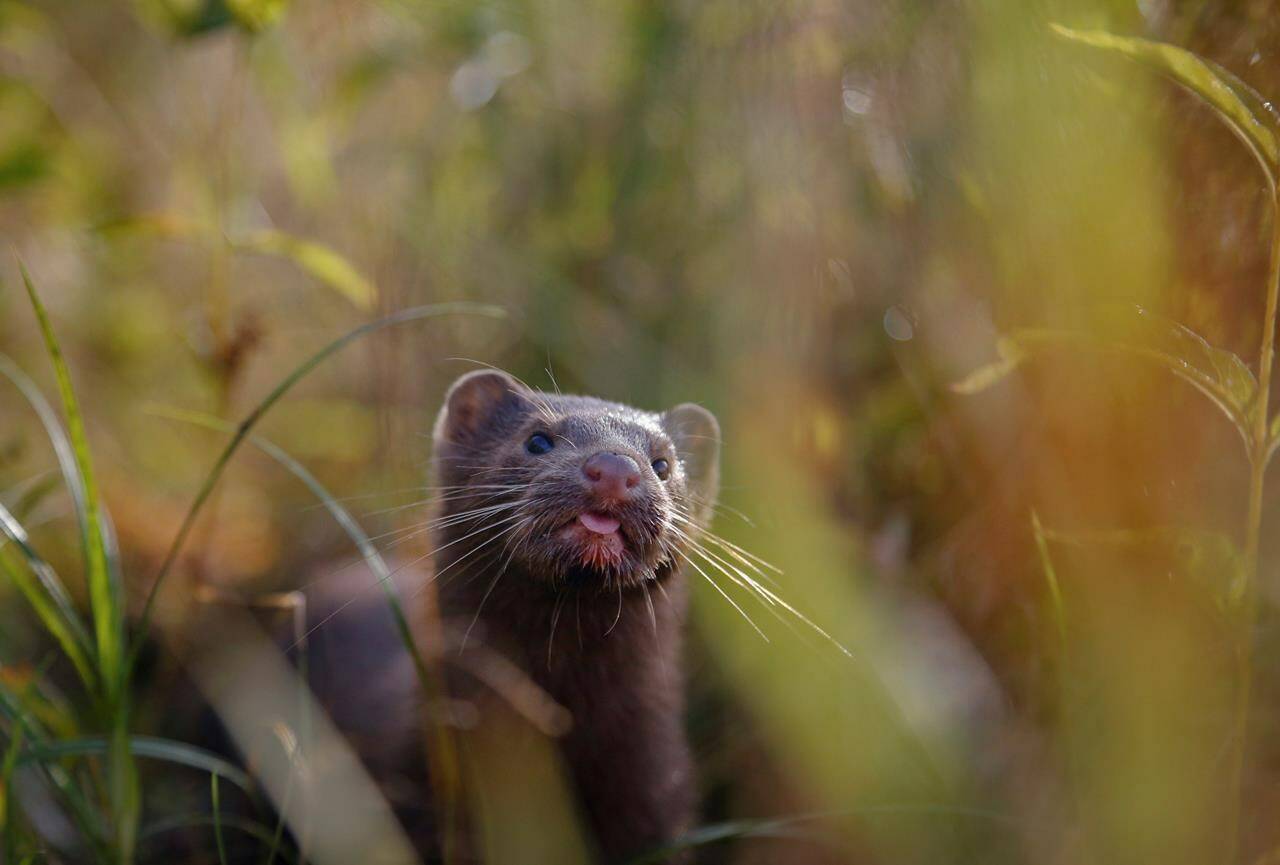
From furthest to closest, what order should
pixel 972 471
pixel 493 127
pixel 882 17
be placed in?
pixel 493 127 → pixel 972 471 → pixel 882 17

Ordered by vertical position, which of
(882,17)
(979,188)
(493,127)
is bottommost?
(493,127)

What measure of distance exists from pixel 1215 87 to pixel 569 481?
4.22 ft

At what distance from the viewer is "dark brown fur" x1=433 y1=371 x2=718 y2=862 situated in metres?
2.14

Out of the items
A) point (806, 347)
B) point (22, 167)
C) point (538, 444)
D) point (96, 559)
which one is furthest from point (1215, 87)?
point (22, 167)

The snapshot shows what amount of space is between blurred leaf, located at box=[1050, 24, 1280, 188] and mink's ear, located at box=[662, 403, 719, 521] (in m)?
1.37

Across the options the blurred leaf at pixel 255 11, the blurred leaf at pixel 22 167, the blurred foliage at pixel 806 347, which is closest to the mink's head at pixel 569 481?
the blurred foliage at pixel 806 347

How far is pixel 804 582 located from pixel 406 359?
6.65 ft

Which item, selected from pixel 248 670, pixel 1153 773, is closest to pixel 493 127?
pixel 248 670

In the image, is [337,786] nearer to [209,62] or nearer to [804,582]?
[804,582]

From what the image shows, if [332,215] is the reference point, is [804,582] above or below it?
above

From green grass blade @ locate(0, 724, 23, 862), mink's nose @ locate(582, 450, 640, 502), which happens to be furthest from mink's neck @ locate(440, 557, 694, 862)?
green grass blade @ locate(0, 724, 23, 862)

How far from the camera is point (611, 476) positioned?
2029mm

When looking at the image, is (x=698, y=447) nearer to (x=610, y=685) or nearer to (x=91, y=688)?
(x=610, y=685)

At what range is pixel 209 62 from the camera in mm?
4348
